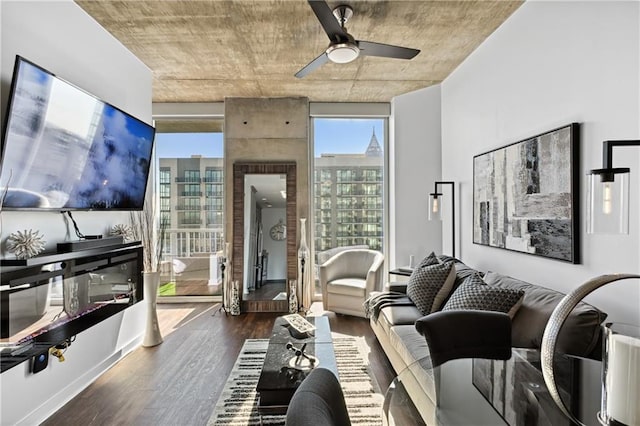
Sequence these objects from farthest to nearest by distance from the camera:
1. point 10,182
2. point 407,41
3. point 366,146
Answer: point 366,146 < point 407,41 < point 10,182

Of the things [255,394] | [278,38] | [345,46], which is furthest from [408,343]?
[278,38]

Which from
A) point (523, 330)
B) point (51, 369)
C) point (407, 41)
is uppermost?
point (407, 41)

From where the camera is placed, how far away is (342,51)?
2.62 meters

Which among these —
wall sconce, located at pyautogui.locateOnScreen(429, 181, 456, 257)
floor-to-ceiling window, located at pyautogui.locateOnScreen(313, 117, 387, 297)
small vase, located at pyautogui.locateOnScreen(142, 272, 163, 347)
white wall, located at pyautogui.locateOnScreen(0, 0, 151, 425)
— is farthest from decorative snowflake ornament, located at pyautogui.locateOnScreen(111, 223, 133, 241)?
wall sconce, located at pyautogui.locateOnScreen(429, 181, 456, 257)

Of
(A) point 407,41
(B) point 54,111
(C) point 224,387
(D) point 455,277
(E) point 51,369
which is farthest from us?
(A) point 407,41

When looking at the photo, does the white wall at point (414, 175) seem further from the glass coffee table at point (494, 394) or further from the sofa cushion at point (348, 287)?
the glass coffee table at point (494, 394)

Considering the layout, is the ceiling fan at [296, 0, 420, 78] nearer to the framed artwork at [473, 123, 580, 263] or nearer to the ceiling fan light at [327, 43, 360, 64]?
the ceiling fan light at [327, 43, 360, 64]

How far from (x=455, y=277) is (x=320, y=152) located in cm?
287

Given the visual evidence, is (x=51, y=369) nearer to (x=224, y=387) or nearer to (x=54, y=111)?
(x=224, y=387)

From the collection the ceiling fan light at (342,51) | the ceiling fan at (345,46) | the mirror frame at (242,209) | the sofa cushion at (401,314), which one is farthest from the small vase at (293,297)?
the ceiling fan light at (342,51)

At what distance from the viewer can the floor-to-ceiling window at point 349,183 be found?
5.25m

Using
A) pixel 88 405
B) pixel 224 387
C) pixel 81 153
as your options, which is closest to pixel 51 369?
pixel 88 405

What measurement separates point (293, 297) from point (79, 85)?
3294 mm

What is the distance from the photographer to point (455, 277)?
121 inches
